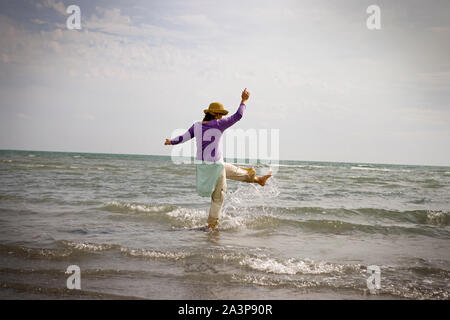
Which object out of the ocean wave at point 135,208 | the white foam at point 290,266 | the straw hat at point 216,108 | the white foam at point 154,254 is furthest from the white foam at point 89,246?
the ocean wave at point 135,208

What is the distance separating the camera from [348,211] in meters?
8.33

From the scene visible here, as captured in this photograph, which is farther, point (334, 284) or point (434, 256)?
point (434, 256)

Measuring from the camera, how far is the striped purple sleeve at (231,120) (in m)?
5.21

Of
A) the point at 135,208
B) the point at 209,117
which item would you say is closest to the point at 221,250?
the point at 209,117

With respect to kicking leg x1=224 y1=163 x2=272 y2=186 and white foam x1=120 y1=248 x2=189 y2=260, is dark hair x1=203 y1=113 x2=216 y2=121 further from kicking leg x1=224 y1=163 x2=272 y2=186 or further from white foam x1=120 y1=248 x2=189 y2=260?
white foam x1=120 y1=248 x2=189 y2=260

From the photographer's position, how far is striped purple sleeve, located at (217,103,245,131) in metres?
5.21

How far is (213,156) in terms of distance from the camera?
5582 millimetres

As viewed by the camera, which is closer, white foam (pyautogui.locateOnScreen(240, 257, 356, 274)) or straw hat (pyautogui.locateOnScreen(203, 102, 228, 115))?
white foam (pyautogui.locateOnScreen(240, 257, 356, 274))

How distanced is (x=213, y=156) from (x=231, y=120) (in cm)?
68

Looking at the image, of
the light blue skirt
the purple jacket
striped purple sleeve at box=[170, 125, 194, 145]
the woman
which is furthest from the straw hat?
the light blue skirt
